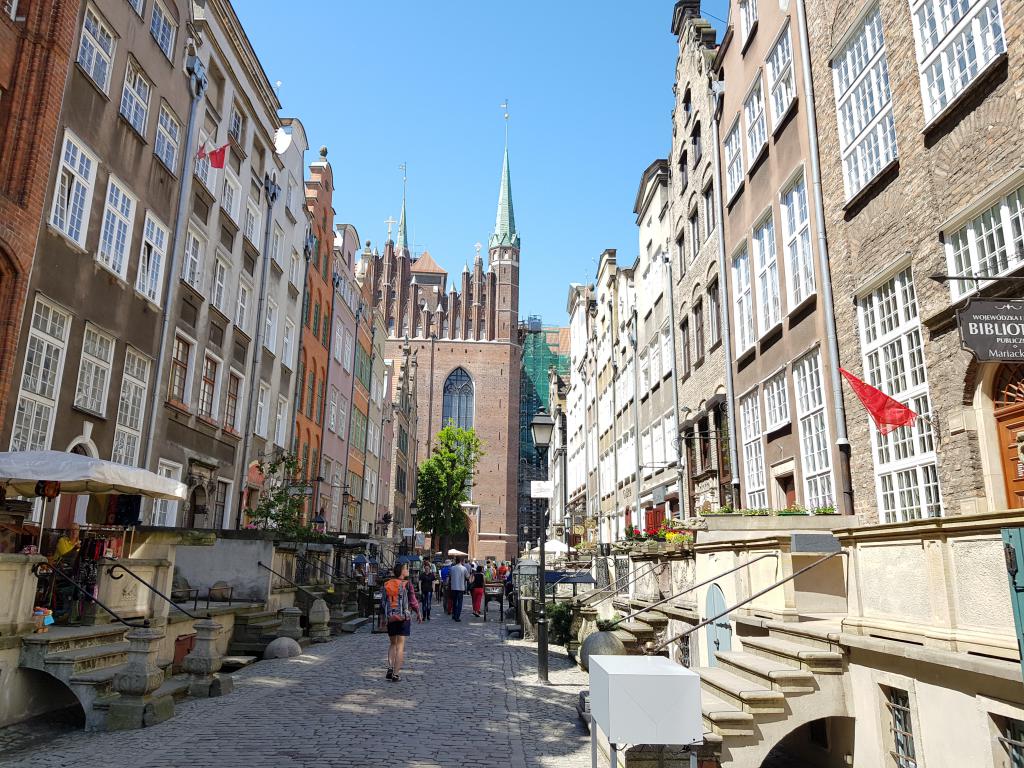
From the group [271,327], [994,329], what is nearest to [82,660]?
[994,329]

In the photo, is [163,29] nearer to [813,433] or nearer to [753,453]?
[753,453]

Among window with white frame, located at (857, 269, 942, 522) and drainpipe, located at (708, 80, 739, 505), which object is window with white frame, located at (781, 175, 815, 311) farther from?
drainpipe, located at (708, 80, 739, 505)

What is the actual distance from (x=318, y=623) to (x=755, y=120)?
14.5 meters

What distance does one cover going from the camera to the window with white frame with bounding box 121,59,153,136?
1559cm

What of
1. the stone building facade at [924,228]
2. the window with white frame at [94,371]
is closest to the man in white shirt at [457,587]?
the window with white frame at [94,371]

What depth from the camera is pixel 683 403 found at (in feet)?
73.6

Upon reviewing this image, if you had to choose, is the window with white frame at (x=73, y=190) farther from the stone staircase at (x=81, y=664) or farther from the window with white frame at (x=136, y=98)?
the stone staircase at (x=81, y=664)

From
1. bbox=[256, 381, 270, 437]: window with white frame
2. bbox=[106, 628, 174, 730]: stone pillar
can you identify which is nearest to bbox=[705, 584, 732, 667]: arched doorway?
bbox=[106, 628, 174, 730]: stone pillar

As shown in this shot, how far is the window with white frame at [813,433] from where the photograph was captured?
1312cm

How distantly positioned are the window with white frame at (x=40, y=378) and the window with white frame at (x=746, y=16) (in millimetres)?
15403

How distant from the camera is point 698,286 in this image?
21.0 meters

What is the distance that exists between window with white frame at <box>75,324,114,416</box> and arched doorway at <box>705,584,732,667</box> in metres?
11.3

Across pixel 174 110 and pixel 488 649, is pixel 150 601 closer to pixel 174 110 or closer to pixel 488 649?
pixel 488 649

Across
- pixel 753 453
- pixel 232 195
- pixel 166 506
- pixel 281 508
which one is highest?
pixel 232 195
